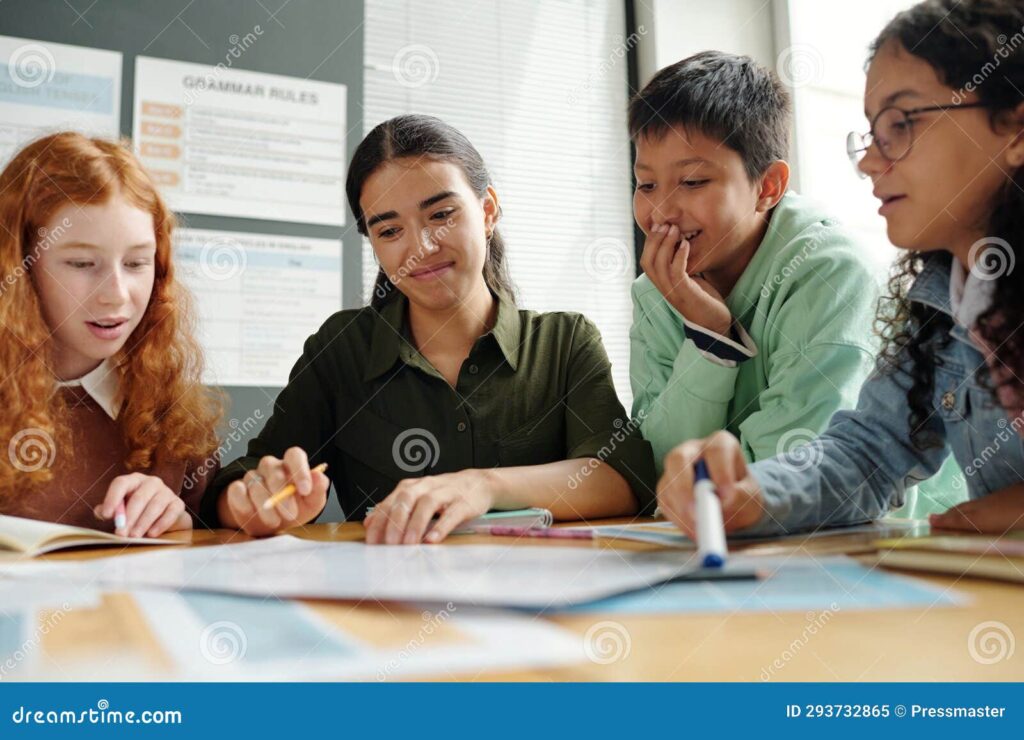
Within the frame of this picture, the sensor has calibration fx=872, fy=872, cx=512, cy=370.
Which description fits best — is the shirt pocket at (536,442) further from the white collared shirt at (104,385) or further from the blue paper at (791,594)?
the blue paper at (791,594)

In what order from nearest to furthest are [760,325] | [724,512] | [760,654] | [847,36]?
[760,654] < [724,512] < [760,325] < [847,36]

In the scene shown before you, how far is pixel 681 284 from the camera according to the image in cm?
92

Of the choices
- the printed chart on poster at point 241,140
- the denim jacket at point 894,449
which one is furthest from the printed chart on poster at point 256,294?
the denim jacket at point 894,449

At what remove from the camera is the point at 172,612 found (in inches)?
15.9

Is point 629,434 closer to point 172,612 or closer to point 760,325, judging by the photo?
point 760,325

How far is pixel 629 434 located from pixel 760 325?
0.61 feet

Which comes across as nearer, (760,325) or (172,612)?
(172,612)

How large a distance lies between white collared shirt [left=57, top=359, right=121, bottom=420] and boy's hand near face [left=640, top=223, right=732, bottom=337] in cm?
60

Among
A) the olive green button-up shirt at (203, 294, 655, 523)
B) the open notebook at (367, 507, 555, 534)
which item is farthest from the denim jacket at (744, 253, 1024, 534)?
the olive green button-up shirt at (203, 294, 655, 523)

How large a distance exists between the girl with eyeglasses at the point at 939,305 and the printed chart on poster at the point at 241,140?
1.49 m

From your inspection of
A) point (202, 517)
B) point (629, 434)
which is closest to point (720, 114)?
point (629, 434)

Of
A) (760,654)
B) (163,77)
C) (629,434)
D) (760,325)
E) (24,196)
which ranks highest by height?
(163,77)

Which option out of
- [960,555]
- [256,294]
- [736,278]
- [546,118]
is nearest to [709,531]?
[960,555]

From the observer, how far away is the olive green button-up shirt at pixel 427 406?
1.07 meters
